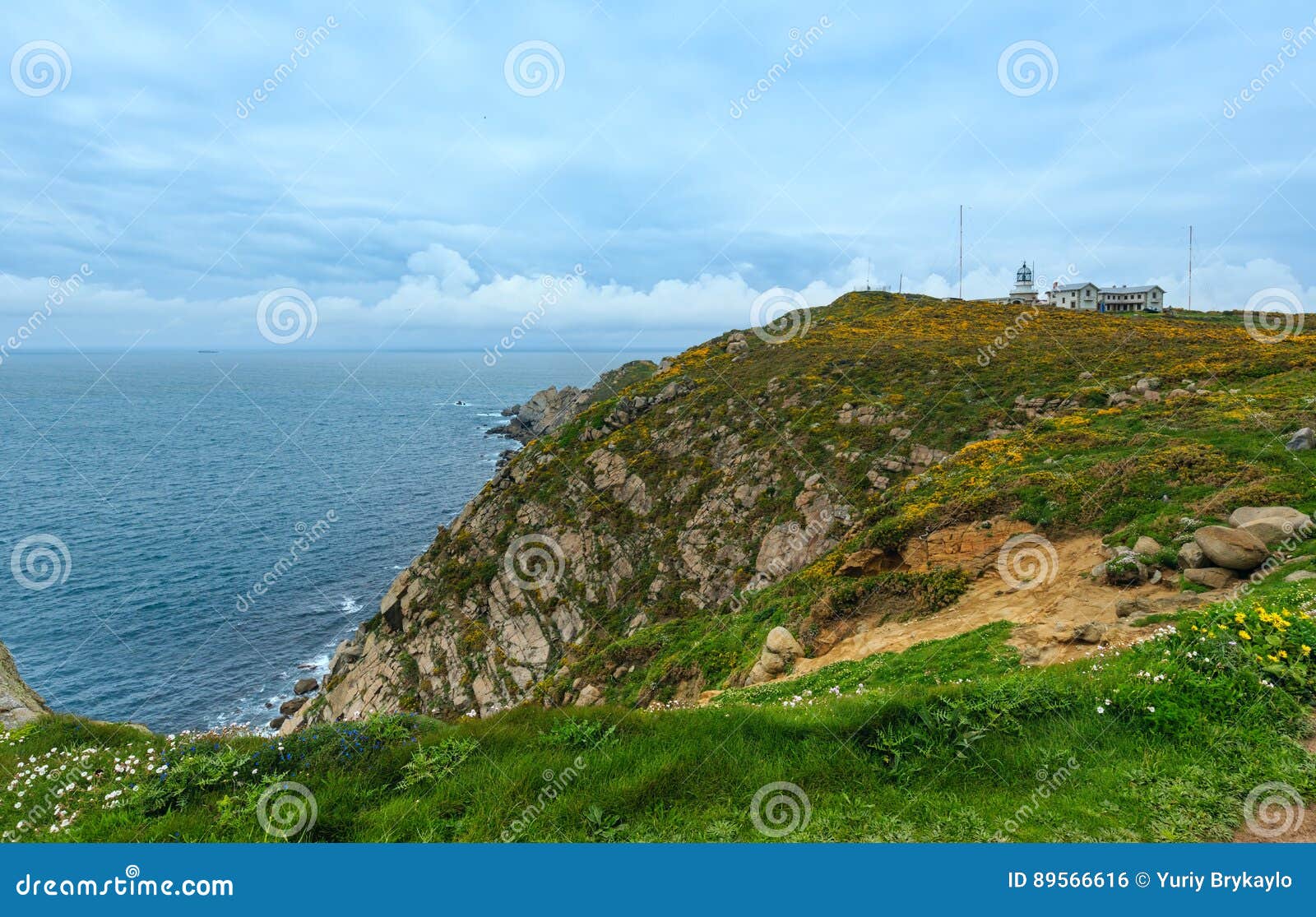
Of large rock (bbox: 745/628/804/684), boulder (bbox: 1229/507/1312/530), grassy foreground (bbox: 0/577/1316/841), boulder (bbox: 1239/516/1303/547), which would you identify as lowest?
large rock (bbox: 745/628/804/684)

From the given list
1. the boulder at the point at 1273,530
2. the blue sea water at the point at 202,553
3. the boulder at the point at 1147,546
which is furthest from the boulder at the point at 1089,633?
the blue sea water at the point at 202,553

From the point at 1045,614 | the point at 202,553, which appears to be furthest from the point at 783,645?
the point at 202,553

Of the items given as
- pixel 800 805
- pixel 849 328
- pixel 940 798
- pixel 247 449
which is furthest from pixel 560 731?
pixel 247 449

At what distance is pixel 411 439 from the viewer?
11975cm

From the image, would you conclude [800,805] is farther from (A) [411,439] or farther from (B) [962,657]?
(A) [411,439]

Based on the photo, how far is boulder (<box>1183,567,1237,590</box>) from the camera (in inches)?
513

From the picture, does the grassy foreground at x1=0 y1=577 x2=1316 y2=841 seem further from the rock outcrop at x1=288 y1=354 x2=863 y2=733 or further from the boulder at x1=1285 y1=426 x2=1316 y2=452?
the rock outcrop at x1=288 y1=354 x2=863 y2=733

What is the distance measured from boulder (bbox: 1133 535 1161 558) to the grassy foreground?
20.4ft

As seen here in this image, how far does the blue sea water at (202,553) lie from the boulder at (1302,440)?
51.5 metres

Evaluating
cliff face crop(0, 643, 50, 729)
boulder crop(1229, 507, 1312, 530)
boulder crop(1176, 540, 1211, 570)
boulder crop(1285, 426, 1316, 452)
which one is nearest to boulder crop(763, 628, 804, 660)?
boulder crop(1176, 540, 1211, 570)

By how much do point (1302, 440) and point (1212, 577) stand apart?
10084 mm

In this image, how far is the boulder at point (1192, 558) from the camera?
1362 centimetres

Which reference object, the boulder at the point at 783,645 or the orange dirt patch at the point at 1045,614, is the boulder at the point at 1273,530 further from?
the boulder at the point at 783,645

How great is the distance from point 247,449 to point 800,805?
121942mm
